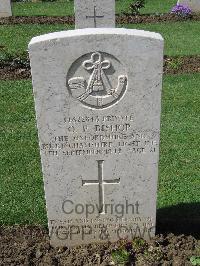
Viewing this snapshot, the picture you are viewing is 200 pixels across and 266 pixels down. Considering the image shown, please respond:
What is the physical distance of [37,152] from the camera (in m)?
6.04

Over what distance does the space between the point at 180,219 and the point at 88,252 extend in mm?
1050

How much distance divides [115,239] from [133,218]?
281mm

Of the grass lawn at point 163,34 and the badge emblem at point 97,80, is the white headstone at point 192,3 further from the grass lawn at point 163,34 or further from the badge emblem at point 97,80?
the badge emblem at point 97,80

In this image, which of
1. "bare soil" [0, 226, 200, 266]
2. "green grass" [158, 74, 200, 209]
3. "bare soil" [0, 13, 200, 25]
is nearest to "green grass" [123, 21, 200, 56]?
"bare soil" [0, 13, 200, 25]

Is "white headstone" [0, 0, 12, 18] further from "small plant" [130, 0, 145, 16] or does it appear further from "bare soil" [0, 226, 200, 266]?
"bare soil" [0, 226, 200, 266]

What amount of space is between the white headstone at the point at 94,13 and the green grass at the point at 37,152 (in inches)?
113

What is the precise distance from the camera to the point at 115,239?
4.14 meters

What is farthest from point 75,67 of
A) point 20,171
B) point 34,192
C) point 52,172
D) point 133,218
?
point 20,171

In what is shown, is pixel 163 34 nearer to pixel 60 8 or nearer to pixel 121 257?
pixel 60 8

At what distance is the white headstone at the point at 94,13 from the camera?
34.2 feet

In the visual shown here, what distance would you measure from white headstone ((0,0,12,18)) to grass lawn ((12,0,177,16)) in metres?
0.73

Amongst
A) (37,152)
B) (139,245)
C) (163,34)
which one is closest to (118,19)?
(163,34)

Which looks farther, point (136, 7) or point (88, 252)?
point (136, 7)

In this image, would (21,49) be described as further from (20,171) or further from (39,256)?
(39,256)
